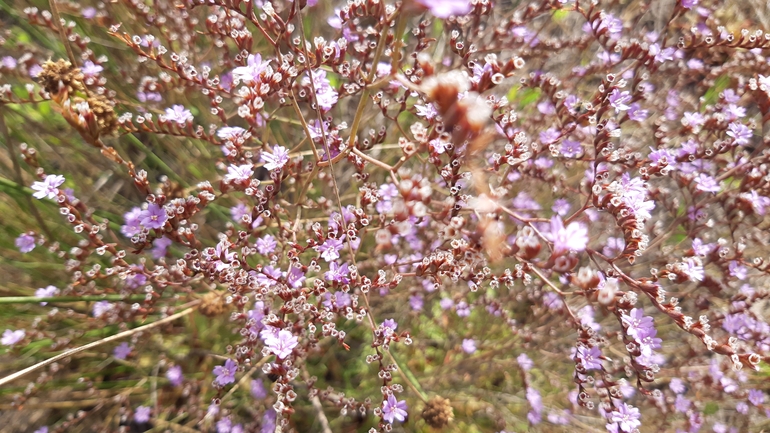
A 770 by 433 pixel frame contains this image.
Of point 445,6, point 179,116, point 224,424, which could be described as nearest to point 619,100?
point 445,6

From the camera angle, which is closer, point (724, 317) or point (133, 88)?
point (724, 317)

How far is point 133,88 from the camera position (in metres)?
3.43

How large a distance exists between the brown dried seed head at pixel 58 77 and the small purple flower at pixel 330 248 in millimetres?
1078

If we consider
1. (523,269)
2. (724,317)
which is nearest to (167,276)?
(523,269)

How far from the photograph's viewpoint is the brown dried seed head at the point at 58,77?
1.67 meters

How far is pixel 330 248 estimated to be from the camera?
1.86 metres

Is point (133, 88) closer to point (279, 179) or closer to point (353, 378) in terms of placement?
point (279, 179)

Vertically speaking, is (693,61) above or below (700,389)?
above

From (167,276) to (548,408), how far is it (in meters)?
2.77

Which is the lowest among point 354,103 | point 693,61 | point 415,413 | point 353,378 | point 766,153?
point 415,413

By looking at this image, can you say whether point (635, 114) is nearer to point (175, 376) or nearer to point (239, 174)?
point (239, 174)

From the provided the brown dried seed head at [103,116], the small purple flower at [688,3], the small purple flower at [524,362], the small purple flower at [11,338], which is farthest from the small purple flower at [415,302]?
the small purple flower at [11,338]

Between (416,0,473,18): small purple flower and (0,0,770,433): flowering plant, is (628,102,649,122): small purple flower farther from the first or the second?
(416,0,473,18): small purple flower

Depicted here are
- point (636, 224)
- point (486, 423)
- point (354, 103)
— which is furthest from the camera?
point (354, 103)
